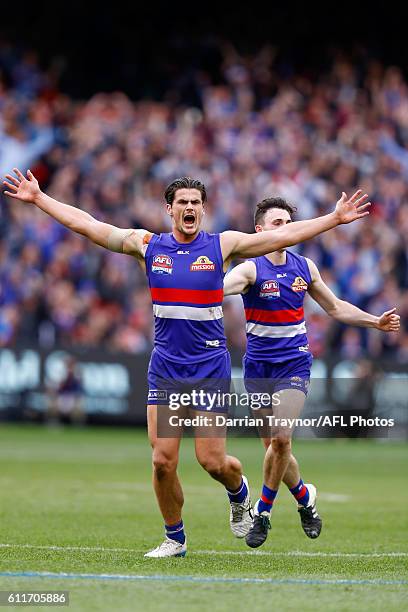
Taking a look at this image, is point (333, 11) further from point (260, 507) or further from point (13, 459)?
point (260, 507)

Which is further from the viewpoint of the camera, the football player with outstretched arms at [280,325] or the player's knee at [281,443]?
the football player with outstretched arms at [280,325]

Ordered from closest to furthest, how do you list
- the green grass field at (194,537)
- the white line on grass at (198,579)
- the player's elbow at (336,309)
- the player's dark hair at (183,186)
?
the green grass field at (194,537), the white line on grass at (198,579), the player's dark hair at (183,186), the player's elbow at (336,309)

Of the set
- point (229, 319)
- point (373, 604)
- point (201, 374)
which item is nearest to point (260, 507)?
point (201, 374)

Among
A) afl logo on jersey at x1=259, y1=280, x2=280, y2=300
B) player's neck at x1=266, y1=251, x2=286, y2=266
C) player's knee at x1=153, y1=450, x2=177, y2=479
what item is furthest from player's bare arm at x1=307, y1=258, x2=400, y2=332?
player's knee at x1=153, y1=450, x2=177, y2=479

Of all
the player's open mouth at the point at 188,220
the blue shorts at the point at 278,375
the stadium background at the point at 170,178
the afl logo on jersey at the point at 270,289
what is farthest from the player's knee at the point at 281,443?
the stadium background at the point at 170,178

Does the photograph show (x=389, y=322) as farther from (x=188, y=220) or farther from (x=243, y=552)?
(x=243, y=552)

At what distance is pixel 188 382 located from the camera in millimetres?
10031

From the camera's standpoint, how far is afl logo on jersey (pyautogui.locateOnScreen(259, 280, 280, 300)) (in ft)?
37.2

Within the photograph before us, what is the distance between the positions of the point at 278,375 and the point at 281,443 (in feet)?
2.33

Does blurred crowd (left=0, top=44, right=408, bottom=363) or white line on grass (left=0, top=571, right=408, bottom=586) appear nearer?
white line on grass (left=0, top=571, right=408, bottom=586)

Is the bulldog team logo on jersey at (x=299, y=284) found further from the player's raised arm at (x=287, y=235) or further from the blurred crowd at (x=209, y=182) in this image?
the blurred crowd at (x=209, y=182)

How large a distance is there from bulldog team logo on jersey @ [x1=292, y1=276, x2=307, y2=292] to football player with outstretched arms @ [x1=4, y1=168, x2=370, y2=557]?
51.3 inches

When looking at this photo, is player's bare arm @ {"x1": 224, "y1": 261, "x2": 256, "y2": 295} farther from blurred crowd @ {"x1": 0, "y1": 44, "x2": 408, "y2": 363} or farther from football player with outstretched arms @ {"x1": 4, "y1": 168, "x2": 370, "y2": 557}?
blurred crowd @ {"x1": 0, "y1": 44, "x2": 408, "y2": 363}

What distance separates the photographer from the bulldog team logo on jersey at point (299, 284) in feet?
37.3
